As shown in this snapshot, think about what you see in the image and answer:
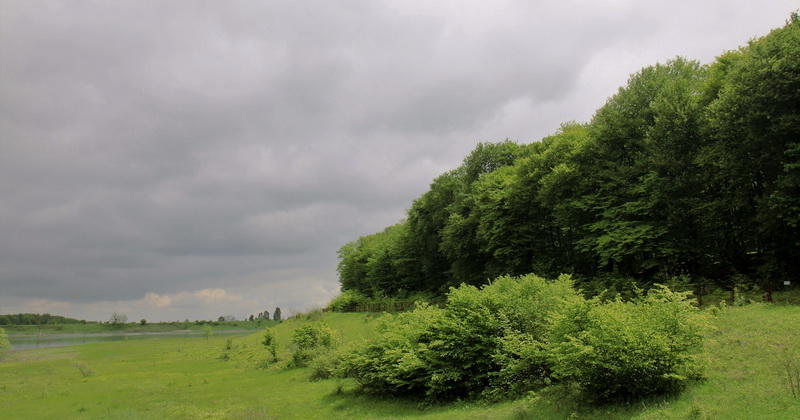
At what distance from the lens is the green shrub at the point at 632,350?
12828 mm

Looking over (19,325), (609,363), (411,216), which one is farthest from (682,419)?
(19,325)

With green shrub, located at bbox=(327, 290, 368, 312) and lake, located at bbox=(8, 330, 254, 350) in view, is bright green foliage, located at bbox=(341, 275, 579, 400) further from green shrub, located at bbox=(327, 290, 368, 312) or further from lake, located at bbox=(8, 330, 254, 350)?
lake, located at bbox=(8, 330, 254, 350)

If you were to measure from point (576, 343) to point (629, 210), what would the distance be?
24.4m

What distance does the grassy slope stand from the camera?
1241 centimetres

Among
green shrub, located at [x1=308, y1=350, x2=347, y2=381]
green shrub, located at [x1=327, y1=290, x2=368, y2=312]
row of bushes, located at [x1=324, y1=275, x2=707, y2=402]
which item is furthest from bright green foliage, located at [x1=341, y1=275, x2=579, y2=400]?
green shrub, located at [x1=327, y1=290, x2=368, y2=312]

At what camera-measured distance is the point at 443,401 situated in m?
19.2

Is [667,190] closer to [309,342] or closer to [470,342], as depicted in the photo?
[470,342]

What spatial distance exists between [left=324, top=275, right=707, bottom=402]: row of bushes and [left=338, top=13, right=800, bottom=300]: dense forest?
13199 mm

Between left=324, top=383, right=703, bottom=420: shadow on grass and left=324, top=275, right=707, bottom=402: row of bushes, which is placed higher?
left=324, top=275, right=707, bottom=402: row of bushes

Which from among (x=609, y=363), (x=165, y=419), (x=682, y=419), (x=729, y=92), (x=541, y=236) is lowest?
(x=165, y=419)

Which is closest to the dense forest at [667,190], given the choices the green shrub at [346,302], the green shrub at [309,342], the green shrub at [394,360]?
the green shrub at [394,360]

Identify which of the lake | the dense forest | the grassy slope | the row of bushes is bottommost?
the lake

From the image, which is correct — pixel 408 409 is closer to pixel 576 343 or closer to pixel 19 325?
pixel 576 343

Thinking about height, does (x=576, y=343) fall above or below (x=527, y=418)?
above
